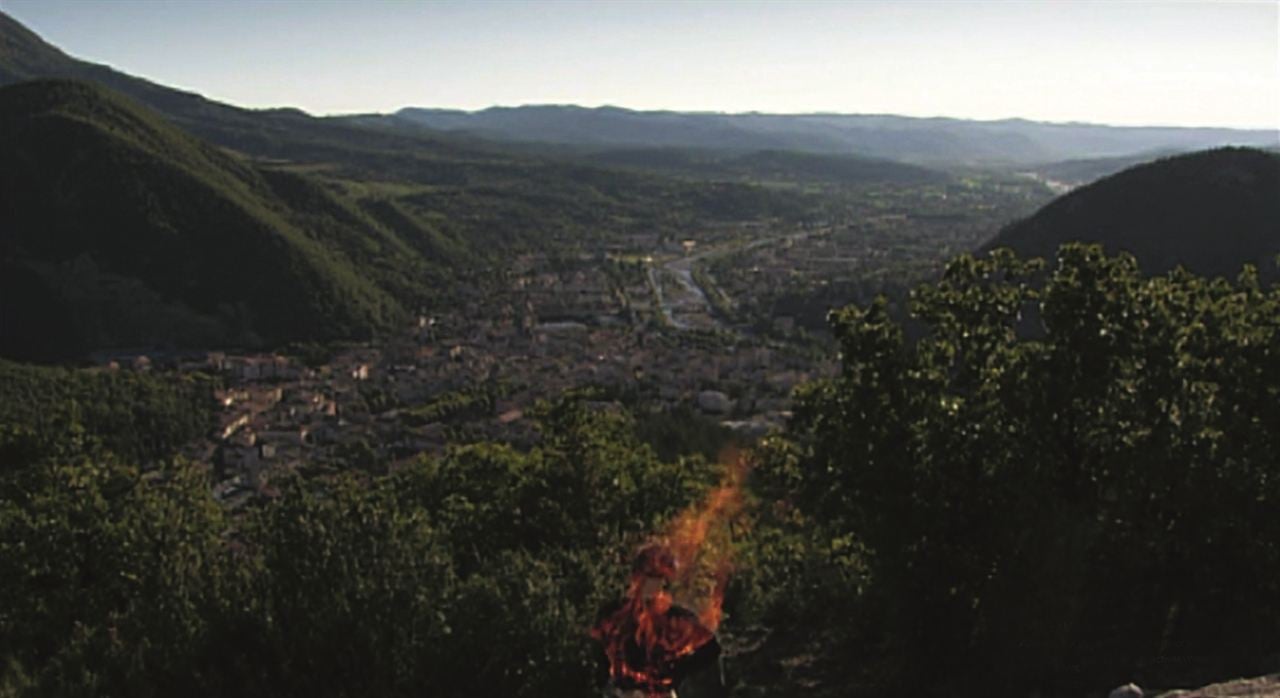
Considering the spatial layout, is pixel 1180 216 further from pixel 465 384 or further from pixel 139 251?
pixel 139 251

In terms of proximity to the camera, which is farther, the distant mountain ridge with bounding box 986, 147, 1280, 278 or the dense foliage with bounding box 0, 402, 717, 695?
the distant mountain ridge with bounding box 986, 147, 1280, 278

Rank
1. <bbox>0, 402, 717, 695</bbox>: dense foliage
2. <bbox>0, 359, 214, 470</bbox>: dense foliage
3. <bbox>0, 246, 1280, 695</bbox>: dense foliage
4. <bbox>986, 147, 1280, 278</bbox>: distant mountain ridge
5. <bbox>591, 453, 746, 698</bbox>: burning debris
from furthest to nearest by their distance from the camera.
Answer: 1. <bbox>986, 147, 1280, 278</bbox>: distant mountain ridge
2. <bbox>0, 359, 214, 470</bbox>: dense foliage
3. <bbox>0, 402, 717, 695</bbox>: dense foliage
4. <bbox>0, 246, 1280, 695</bbox>: dense foliage
5. <bbox>591, 453, 746, 698</bbox>: burning debris

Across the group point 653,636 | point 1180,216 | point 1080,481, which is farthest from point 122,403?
point 1180,216

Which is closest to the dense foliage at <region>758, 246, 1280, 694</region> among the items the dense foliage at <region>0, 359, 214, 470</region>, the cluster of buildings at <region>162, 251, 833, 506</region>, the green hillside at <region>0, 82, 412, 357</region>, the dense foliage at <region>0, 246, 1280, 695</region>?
the dense foliage at <region>0, 246, 1280, 695</region>

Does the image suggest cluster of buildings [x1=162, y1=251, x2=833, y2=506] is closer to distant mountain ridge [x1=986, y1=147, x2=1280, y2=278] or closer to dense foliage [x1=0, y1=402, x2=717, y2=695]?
distant mountain ridge [x1=986, y1=147, x2=1280, y2=278]

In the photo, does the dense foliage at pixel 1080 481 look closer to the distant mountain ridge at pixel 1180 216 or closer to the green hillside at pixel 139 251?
the distant mountain ridge at pixel 1180 216

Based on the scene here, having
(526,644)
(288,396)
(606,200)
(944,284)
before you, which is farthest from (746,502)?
(606,200)
